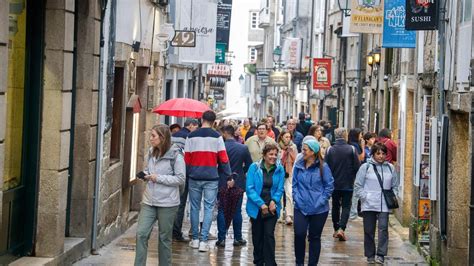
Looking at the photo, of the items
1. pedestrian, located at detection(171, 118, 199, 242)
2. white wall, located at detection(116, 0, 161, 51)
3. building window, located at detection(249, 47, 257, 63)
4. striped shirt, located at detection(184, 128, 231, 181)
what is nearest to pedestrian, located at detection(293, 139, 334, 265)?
striped shirt, located at detection(184, 128, 231, 181)

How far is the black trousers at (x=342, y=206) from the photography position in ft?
57.4

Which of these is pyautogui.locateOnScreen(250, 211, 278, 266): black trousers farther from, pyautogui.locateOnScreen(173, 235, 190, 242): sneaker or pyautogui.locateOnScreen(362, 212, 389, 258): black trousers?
pyautogui.locateOnScreen(173, 235, 190, 242): sneaker

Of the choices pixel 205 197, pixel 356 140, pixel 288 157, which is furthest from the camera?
pixel 356 140

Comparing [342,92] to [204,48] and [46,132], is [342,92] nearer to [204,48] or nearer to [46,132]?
[204,48]

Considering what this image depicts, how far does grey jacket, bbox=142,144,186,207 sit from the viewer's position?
463 inches

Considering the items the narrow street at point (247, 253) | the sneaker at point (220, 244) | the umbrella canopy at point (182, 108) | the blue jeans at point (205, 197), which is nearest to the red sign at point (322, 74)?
the umbrella canopy at point (182, 108)

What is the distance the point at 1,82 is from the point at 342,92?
3200 cm

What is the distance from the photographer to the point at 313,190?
12961 mm

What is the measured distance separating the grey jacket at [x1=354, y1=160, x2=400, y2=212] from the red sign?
27438 mm

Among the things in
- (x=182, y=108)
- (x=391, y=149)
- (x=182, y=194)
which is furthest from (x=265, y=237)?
(x=391, y=149)

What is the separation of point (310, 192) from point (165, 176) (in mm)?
2025

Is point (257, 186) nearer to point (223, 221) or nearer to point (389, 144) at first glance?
point (223, 221)

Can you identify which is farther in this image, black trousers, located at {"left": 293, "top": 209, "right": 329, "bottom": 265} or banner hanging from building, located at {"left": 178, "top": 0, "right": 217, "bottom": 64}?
banner hanging from building, located at {"left": 178, "top": 0, "right": 217, "bottom": 64}

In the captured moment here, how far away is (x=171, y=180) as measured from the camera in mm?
11703
